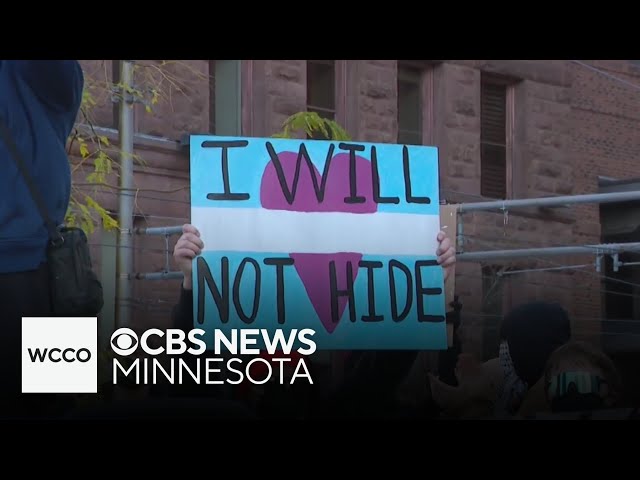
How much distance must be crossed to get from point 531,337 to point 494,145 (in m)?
1.10

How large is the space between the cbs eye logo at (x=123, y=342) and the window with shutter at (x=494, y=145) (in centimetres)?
199

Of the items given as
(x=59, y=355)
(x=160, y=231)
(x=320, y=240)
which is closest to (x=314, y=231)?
(x=320, y=240)

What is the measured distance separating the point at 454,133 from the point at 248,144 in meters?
1.10

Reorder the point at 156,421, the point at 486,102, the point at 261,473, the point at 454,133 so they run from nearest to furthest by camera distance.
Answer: the point at 156,421 → the point at 261,473 → the point at 454,133 → the point at 486,102

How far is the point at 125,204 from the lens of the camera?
8.23 metres

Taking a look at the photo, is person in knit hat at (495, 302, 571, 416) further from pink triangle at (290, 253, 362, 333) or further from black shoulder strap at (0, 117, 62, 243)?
black shoulder strap at (0, 117, 62, 243)

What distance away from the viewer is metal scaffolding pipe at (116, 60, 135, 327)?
7.77 metres

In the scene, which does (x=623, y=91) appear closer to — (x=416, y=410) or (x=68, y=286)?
(x=416, y=410)

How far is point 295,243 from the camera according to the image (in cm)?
786

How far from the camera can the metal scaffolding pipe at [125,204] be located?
25.5ft

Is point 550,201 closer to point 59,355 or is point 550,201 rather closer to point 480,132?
point 480,132

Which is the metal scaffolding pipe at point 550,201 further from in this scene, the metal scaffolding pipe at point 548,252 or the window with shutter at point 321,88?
the window with shutter at point 321,88

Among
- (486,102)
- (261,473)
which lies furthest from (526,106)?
(261,473)

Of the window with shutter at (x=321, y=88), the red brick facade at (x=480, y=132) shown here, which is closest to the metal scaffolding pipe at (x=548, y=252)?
the red brick facade at (x=480, y=132)
